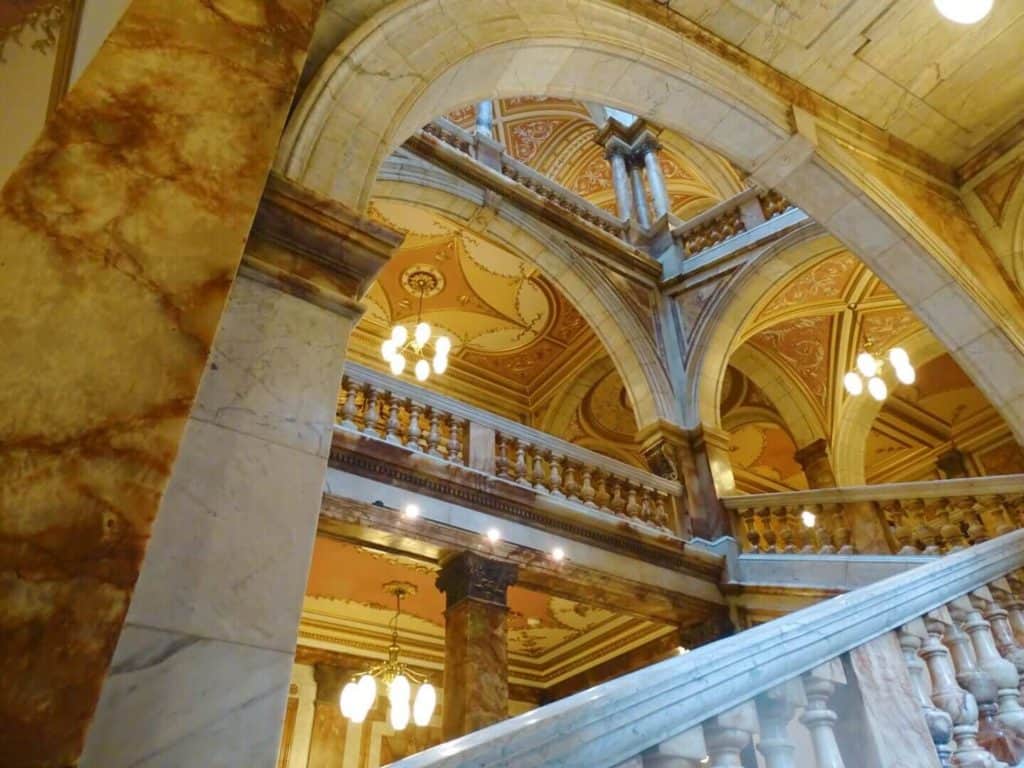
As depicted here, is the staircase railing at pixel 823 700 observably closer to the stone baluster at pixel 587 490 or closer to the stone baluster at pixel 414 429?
the stone baluster at pixel 414 429

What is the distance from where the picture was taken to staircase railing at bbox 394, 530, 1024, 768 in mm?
1156

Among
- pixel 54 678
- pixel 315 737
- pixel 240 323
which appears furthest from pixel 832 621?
pixel 315 737

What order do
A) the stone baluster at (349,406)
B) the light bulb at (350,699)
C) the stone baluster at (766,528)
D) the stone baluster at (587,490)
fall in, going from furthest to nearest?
the stone baluster at (766,528)
the stone baluster at (587,490)
the light bulb at (350,699)
the stone baluster at (349,406)

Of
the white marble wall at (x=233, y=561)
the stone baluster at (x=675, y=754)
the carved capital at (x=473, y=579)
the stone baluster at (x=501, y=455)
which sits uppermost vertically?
the stone baluster at (x=501, y=455)

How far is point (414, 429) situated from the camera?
5781 mm

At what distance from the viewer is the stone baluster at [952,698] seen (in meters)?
1.71

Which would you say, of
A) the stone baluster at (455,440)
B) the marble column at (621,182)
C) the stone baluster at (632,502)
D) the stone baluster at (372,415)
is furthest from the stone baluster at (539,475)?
Result: the marble column at (621,182)

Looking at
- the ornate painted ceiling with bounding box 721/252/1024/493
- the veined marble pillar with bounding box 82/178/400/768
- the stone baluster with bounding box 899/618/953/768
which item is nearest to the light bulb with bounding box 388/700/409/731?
the veined marble pillar with bounding box 82/178/400/768

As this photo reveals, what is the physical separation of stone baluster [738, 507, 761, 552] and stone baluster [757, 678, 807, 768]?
579 cm

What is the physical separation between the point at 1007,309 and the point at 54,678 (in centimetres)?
616

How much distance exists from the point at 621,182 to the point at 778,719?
1049 cm

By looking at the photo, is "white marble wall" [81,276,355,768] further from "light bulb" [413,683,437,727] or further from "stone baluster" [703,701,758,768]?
"light bulb" [413,683,437,727]

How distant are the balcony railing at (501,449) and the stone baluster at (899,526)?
193cm

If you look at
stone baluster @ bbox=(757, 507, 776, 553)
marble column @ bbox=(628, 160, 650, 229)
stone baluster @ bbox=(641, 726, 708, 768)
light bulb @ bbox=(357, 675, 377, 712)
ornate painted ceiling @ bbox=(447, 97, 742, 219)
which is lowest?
stone baluster @ bbox=(641, 726, 708, 768)
